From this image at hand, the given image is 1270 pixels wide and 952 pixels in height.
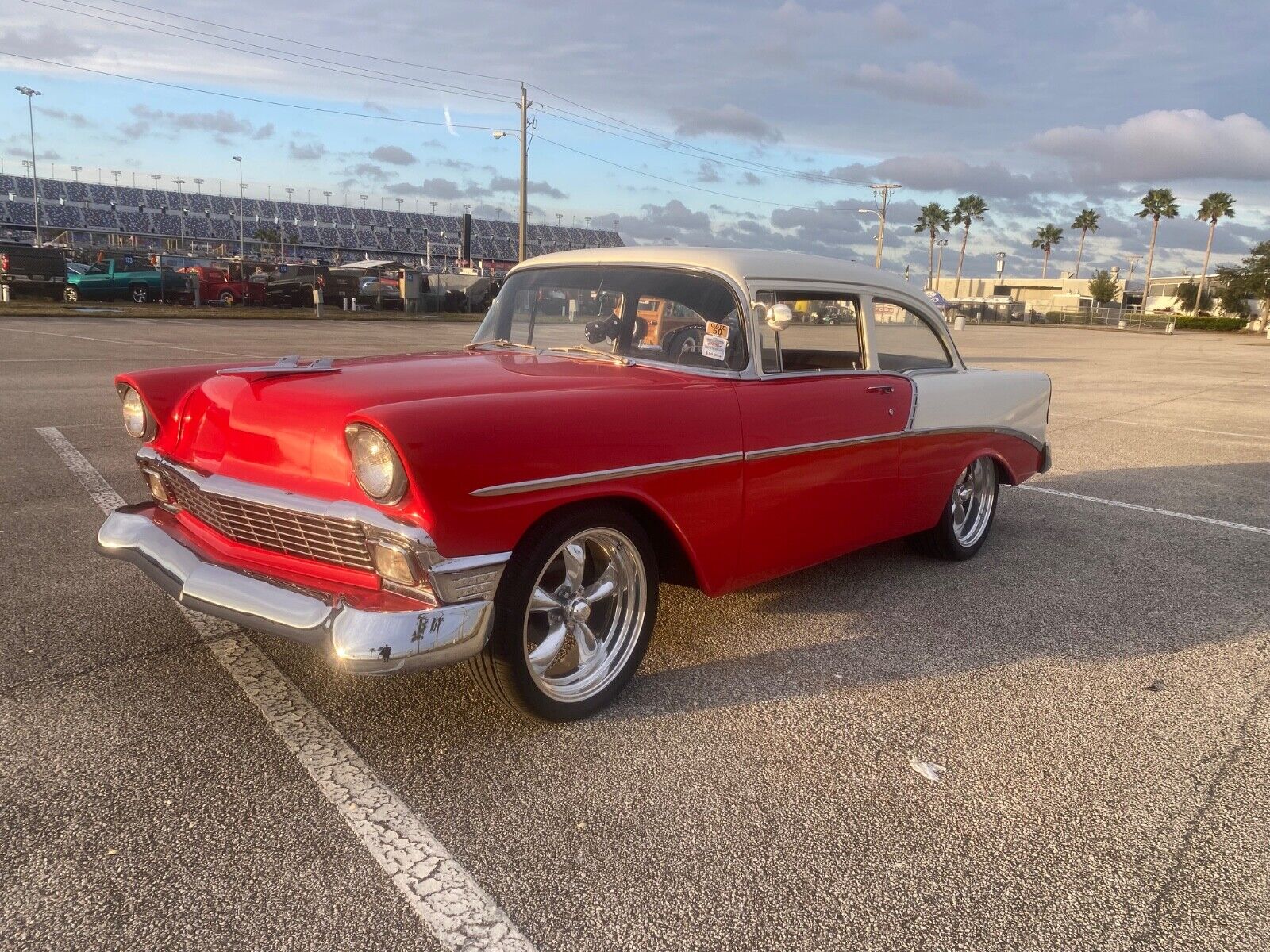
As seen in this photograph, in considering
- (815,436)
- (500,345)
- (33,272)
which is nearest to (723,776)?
(815,436)

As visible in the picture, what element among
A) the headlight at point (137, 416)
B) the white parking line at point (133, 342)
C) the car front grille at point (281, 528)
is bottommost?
the white parking line at point (133, 342)

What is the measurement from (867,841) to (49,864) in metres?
1.98

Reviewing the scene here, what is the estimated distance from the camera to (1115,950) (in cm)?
205

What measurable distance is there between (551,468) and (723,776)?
1.01 meters

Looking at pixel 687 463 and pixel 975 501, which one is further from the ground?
pixel 687 463

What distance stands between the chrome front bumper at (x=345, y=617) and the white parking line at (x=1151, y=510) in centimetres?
522

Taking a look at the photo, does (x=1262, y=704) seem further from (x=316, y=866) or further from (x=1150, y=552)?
Answer: (x=316, y=866)

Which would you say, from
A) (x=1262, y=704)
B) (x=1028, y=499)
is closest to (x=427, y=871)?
(x=1262, y=704)

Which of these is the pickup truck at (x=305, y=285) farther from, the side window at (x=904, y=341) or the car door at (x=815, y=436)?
the car door at (x=815, y=436)

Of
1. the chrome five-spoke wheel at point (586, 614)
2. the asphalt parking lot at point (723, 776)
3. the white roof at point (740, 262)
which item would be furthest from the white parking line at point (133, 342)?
the chrome five-spoke wheel at point (586, 614)

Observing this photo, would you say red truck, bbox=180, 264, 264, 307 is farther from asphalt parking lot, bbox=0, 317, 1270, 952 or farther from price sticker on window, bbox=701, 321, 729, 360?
price sticker on window, bbox=701, 321, 729, 360

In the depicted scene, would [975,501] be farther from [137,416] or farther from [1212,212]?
[1212,212]

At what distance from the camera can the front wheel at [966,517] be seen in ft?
15.6

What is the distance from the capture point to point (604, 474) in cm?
282
